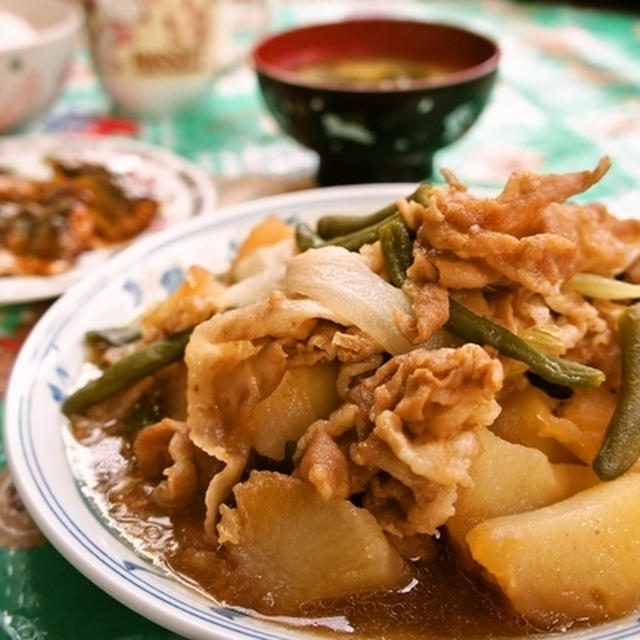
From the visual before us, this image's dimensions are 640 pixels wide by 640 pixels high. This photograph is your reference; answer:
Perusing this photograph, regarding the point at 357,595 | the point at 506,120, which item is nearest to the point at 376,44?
the point at 506,120

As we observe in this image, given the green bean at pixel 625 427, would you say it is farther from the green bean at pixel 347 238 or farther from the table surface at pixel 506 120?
the table surface at pixel 506 120

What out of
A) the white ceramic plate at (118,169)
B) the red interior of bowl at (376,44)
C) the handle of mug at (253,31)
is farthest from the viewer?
the handle of mug at (253,31)

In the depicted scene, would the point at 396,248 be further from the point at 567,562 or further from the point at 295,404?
the point at 567,562

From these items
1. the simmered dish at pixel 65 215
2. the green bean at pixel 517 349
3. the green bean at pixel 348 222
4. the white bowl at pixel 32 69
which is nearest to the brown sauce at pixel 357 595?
the green bean at pixel 517 349

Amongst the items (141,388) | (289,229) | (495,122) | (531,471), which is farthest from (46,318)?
(495,122)

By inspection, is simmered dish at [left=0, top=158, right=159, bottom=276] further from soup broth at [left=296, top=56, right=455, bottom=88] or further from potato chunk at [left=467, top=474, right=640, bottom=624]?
potato chunk at [left=467, top=474, right=640, bottom=624]

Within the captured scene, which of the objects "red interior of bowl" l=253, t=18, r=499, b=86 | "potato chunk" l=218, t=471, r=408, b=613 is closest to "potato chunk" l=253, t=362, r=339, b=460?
"potato chunk" l=218, t=471, r=408, b=613
